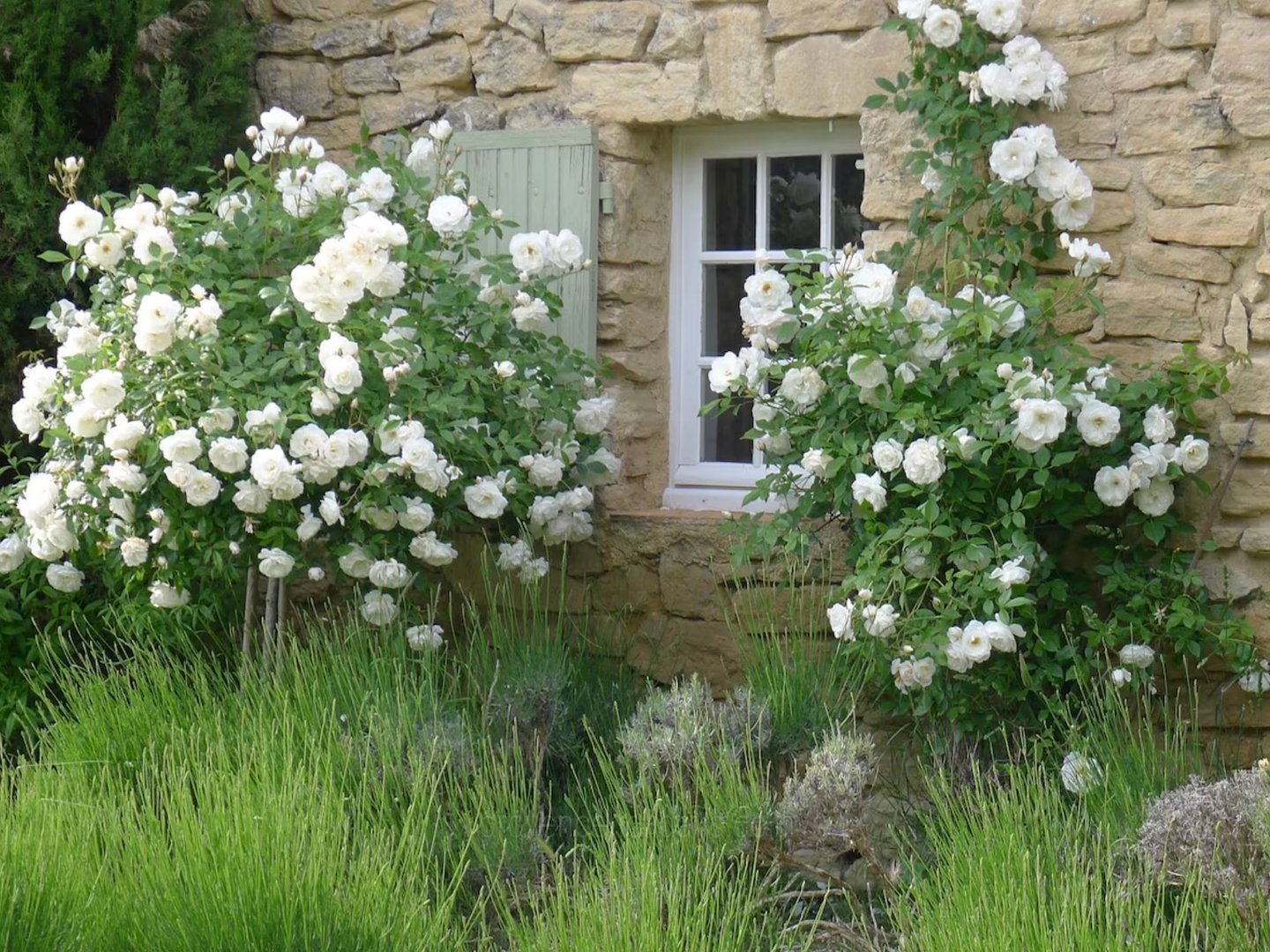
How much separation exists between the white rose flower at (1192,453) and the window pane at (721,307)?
169 cm

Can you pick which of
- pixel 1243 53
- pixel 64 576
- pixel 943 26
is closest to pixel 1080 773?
pixel 1243 53

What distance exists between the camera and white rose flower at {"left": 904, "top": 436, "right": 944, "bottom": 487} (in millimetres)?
4195

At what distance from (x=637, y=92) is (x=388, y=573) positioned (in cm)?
187

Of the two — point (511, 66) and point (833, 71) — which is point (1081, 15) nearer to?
point (833, 71)

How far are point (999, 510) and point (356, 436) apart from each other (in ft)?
5.82

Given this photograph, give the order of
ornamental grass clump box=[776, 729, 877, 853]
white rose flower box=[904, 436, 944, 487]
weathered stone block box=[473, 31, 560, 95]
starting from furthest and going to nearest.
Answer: weathered stone block box=[473, 31, 560, 95]
white rose flower box=[904, 436, 944, 487]
ornamental grass clump box=[776, 729, 877, 853]

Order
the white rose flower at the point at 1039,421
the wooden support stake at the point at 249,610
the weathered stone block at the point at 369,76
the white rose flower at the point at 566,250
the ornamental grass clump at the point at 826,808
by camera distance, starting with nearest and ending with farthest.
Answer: the ornamental grass clump at the point at 826,808, the white rose flower at the point at 1039,421, the wooden support stake at the point at 249,610, the white rose flower at the point at 566,250, the weathered stone block at the point at 369,76

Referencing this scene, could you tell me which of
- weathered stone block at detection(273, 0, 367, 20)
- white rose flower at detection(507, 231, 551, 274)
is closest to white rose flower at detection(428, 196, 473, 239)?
white rose flower at detection(507, 231, 551, 274)

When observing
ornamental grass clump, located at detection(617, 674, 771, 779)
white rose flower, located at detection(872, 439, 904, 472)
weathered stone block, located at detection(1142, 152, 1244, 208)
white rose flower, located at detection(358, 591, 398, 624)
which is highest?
weathered stone block, located at detection(1142, 152, 1244, 208)

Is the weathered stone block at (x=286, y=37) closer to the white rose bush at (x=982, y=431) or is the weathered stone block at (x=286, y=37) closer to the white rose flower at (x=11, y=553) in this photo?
the white rose flower at (x=11, y=553)

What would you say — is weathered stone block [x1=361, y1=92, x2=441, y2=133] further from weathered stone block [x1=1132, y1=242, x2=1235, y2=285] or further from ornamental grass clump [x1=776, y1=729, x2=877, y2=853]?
ornamental grass clump [x1=776, y1=729, x2=877, y2=853]

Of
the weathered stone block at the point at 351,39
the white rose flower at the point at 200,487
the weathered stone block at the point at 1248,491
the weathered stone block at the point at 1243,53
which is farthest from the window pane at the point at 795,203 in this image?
the white rose flower at the point at 200,487

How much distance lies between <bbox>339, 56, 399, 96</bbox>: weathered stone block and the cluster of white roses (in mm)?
2310

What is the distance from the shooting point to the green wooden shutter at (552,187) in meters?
5.28
